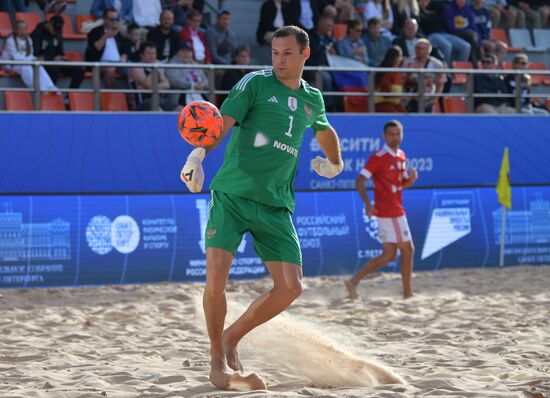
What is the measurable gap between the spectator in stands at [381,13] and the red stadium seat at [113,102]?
464 centimetres

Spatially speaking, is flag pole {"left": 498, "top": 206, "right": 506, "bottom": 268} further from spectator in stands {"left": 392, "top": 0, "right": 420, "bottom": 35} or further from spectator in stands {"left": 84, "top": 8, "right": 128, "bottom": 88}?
spectator in stands {"left": 84, "top": 8, "right": 128, "bottom": 88}

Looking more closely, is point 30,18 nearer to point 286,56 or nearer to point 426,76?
point 426,76

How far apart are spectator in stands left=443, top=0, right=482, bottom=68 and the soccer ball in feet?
37.7

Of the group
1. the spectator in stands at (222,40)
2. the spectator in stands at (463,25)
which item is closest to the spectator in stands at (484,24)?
the spectator in stands at (463,25)

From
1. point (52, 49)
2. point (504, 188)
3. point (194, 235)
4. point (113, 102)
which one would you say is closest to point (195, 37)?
point (113, 102)

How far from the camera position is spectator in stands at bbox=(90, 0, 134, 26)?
13805mm

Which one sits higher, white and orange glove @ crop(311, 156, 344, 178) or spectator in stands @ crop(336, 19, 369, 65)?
spectator in stands @ crop(336, 19, 369, 65)

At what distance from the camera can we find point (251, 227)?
5.86 metres

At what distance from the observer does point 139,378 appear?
20.3 ft

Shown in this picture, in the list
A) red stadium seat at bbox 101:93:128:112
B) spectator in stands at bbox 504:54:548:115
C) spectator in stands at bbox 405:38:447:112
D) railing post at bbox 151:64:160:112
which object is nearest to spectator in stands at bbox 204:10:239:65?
railing post at bbox 151:64:160:112

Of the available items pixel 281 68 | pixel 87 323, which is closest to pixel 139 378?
pixel 281 68

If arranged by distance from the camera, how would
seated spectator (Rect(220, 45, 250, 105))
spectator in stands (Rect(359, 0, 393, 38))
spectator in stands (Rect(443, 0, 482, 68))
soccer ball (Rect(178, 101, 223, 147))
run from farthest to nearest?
spectator in stands (Rect(443, 0, 482, 68)), spectator in stands (Rect(359, 0, 393, 38)), seated spectator (Rect(220, 45, 250, 105)), soccer ball (Rect(178, 101, 223, 147))

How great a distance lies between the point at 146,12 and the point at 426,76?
13.5ft

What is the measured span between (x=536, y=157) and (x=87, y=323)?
851 cm
